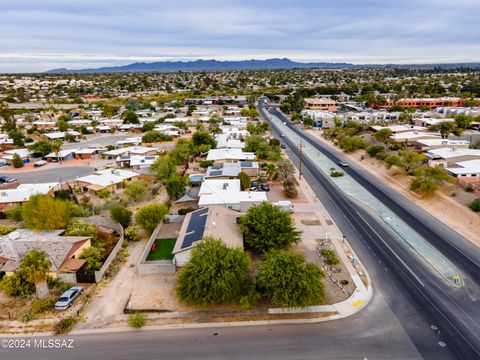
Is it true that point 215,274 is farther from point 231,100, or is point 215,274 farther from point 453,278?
point 231,100

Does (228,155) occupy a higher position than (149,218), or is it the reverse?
(228,155)

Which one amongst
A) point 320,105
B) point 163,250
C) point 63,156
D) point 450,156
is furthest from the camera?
point 320,105

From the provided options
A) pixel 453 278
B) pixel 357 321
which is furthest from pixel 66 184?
pixel 453 278

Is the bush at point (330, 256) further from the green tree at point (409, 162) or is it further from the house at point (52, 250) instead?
the green tree at point (409, 162)

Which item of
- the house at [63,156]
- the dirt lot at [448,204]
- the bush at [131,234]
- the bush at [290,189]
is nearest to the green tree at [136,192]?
the bush at [131,234]

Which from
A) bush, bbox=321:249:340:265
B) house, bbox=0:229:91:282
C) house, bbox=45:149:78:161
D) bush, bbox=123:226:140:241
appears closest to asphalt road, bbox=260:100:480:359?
bush, bbox=321:249:340:265

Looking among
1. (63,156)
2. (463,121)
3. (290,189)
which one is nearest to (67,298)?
(290,189)

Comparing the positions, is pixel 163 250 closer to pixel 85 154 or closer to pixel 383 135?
pixel 85 154
